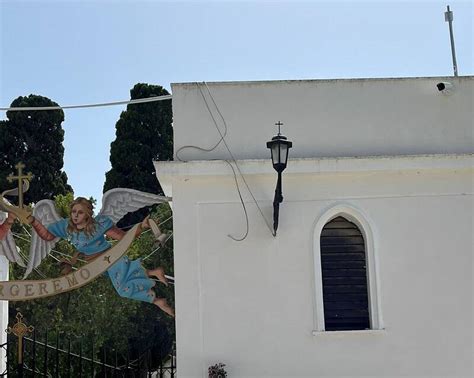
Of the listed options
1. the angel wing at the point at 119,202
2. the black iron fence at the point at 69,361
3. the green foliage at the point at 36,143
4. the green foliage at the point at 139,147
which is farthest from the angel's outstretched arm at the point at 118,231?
the green foliage at the point at 36,143

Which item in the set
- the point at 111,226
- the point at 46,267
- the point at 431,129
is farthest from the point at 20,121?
the point at 431,129

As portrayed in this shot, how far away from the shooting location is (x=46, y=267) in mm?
18828

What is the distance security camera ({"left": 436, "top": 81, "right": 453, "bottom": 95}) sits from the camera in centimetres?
942

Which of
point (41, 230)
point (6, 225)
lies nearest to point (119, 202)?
point (41, 230)

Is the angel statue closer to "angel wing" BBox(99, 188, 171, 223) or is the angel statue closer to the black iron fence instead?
"angel wing" BBox(99, 188, 171, 223)

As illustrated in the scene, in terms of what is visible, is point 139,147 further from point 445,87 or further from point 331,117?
point 445,87

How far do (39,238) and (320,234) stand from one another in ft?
12.0

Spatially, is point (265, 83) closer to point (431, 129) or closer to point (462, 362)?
point (431, 129)

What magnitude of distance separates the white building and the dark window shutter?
0.02 metres

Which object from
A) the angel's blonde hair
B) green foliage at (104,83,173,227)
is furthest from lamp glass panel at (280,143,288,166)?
green foliage at (104,83,173,227)

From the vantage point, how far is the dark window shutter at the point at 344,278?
8.94 metres

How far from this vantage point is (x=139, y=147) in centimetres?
2477

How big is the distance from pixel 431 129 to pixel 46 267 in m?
A: 12.3

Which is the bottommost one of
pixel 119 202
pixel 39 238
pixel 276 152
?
pixel 39 238
